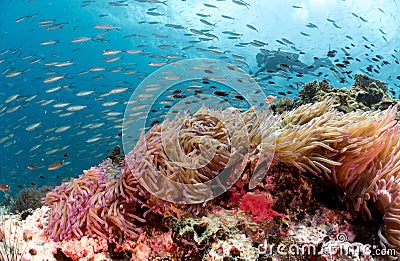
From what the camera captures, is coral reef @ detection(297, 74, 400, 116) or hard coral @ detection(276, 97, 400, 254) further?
coral reef @ detection(297, 74, 400, 116)

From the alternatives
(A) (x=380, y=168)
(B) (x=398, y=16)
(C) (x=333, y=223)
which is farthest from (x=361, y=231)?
(B) (x=398, y=16)

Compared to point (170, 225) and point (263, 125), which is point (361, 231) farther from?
point (170, 225)

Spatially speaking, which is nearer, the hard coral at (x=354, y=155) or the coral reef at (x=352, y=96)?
the hard coral at (x=354, y=155)

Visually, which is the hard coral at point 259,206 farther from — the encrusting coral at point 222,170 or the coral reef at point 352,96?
the coral reef at point 352,96

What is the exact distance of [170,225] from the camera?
239cm

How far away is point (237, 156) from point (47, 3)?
5197 cm

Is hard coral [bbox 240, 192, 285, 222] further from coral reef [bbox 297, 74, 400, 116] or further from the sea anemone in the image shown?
coral reef [bbox 297, 74, 400, 116]

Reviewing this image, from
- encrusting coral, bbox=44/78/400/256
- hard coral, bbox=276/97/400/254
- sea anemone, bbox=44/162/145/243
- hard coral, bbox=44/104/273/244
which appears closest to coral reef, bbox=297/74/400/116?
hard coral, bbox=276/97/400/254

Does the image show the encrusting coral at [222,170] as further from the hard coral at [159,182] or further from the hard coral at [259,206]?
the hard coral at [259,206]

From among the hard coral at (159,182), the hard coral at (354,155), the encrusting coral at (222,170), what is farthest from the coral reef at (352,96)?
the hard coral at (159,182)

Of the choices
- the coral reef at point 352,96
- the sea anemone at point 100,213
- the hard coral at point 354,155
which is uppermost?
the hard coral at point 354,155

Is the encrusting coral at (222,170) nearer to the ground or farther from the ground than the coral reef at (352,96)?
farther from the ground

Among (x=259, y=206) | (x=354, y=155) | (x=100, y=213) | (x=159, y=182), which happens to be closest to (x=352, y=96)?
(x=354, y=155)

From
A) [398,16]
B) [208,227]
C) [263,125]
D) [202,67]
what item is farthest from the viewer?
[398,16]
